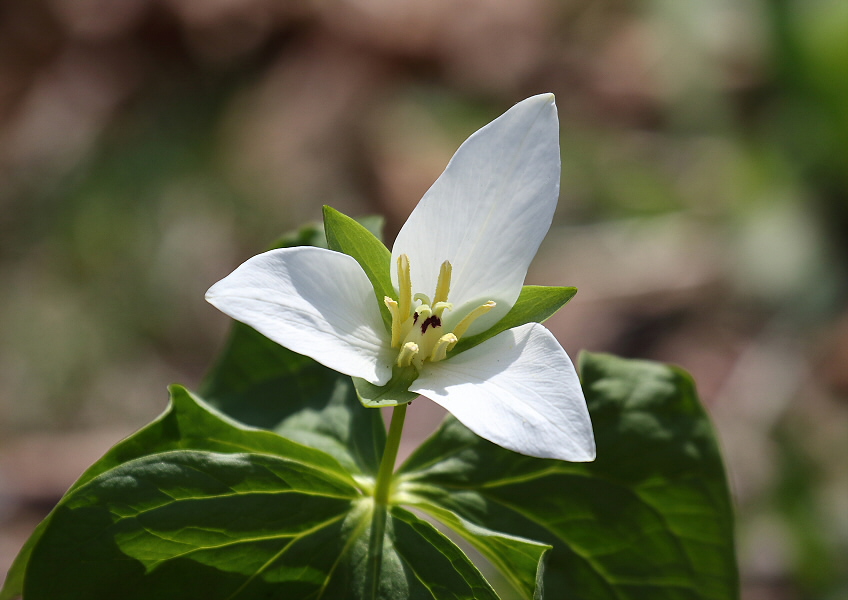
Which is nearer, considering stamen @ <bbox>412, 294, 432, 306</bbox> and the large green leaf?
the large green leaf

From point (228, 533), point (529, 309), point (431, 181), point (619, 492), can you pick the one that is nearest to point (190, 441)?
point (228, 533)

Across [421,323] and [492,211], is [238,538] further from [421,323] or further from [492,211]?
[492,211]

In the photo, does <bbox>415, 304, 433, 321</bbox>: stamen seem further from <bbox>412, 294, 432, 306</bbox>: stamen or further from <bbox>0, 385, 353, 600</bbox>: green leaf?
<bbox>0, 385, 353, 600</bbox>: green leaf

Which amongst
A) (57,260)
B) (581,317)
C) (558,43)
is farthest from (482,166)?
(558,43)

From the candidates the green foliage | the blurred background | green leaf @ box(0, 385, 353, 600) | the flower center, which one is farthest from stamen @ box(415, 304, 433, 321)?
the blurred background

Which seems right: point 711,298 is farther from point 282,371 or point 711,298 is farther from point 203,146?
point 282,371
